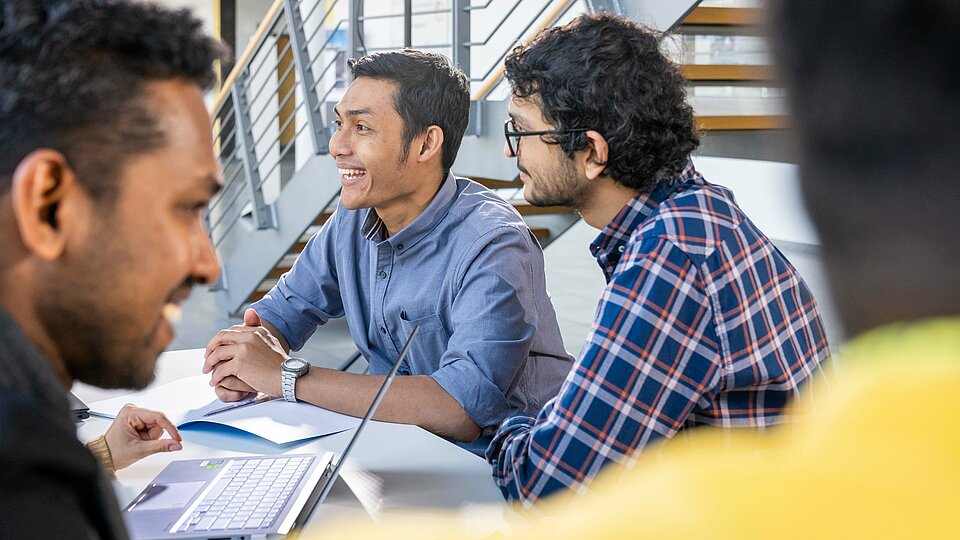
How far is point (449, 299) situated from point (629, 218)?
527mm

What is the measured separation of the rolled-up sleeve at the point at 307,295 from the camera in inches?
87.0

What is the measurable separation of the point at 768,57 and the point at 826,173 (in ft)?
0.18

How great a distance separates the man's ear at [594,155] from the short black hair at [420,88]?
0.69 metres

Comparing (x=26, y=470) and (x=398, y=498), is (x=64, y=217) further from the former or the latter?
(x=398, y=498)

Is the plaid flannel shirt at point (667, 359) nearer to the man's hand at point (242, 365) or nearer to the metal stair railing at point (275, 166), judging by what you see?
the man's hand at point (242, 365)

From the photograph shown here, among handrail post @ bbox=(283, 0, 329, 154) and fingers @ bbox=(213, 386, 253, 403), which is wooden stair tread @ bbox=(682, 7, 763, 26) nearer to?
handrail post @ bbox=(283, 0, 329, 154)

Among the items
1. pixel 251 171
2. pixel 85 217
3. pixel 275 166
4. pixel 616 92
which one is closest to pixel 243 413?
pixel 616 92

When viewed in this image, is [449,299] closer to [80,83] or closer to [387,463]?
[387,463]

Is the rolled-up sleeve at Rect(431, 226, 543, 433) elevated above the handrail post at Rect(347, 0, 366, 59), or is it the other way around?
the handrail post at Rect(347, 0, 366, 59)

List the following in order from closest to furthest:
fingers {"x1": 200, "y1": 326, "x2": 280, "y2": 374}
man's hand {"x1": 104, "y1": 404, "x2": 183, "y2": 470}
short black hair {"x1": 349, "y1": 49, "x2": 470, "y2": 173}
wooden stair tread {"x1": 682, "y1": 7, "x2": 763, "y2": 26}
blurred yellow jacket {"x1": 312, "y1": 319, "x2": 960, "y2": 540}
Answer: blurred yellow jacket {"x1": 312, "y1": 319, "x2": 960, "y2": 540} → man's hand {"x1": 104, "y1": 404, "x2": 183, "y2": 470} → fingers {"x1": 200, "y1": 326, "x2": 280, "y2": 374} → short black hair {"x1": 349, "y1": 49, "x2": 470, "y2": 173} → wooden stair tread {"x1": 682, "y1": 7, "x2": 763, "y2": 26}

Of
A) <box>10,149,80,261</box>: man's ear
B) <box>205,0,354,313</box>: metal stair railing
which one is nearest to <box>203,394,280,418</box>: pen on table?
<box>10,149,80,261</box>: man's ear

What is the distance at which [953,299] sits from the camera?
35cm

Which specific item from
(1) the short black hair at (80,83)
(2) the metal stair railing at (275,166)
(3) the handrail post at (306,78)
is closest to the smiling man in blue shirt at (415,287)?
(1) the short black hair at (80,83)

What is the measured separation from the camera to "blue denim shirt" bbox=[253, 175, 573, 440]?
176cm
